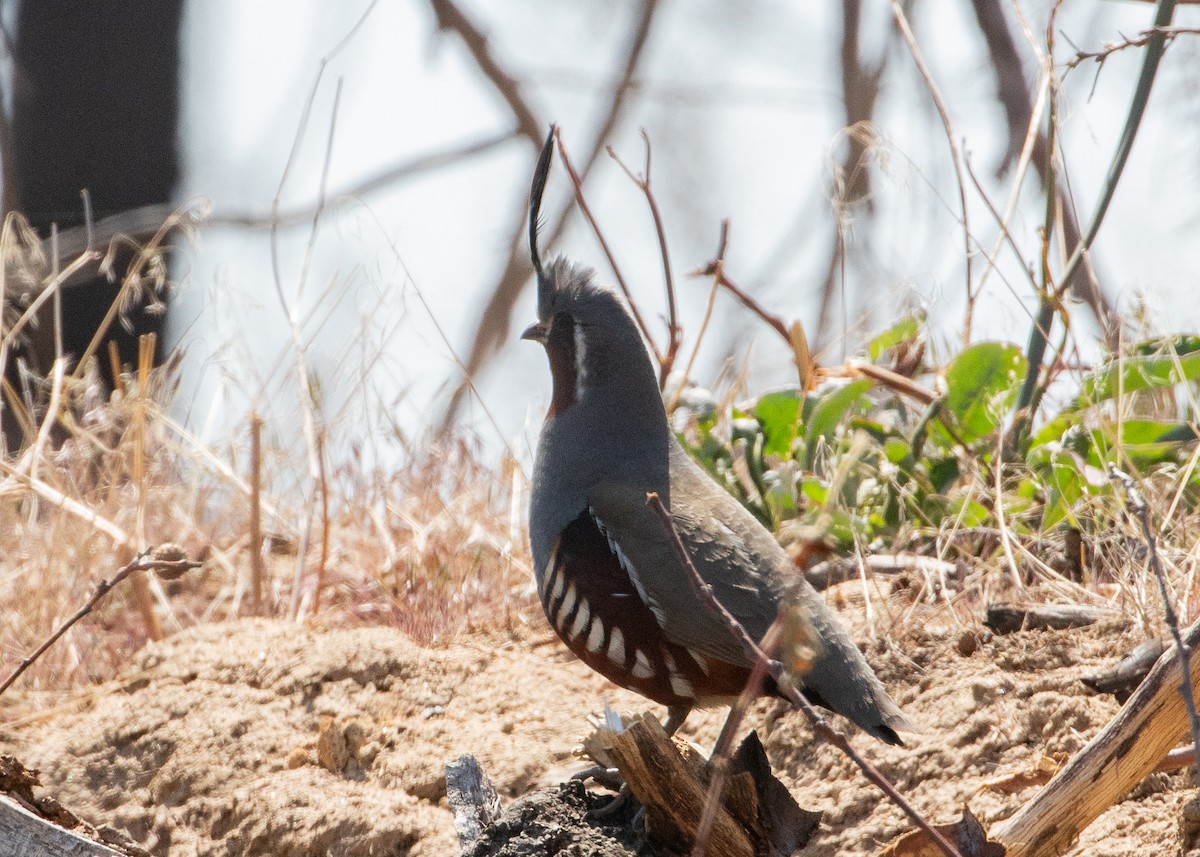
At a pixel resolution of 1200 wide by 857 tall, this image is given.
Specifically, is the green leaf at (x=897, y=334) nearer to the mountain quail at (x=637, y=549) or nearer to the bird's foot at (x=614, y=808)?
the mountain quail at (x=637, y=549)

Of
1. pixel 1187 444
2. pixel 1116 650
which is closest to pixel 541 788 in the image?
pixel 1116 650

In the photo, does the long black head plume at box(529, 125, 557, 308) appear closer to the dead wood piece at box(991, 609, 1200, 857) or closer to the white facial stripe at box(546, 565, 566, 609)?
the white facial stripe at box(546, 565, 566, 609)

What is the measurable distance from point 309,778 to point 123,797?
0.57 meters

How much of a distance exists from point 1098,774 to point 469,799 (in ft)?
4.12

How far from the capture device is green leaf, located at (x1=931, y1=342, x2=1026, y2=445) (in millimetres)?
4352

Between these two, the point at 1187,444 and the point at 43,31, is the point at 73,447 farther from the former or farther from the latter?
the point at 43,31

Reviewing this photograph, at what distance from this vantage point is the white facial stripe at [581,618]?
285 cm

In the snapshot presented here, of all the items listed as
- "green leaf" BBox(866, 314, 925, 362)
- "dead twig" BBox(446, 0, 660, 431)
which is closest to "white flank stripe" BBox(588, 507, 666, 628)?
"green leaf" BBox(866, 314, 925, 362)

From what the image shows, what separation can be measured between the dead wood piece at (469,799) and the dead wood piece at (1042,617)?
58.1 inches

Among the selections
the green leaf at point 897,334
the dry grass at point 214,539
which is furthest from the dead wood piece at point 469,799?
the green leaf at point 897,334

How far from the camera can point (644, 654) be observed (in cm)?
278

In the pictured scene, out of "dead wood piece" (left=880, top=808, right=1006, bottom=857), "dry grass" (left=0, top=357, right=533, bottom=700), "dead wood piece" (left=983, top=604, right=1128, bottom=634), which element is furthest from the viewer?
"dry grass" (left=0, top=357, right=533, bottom=700)

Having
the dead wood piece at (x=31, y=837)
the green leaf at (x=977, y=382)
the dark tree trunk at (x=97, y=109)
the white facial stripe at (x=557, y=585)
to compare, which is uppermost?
the dark tree trunk at (x=97, y=109)

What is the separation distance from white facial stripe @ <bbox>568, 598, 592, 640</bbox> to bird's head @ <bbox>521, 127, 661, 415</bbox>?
25.1 inches
